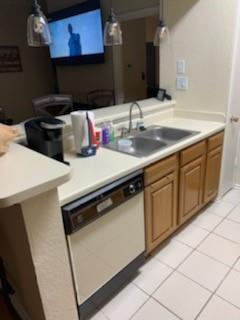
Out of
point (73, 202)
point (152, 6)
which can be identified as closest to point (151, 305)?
point (73, 202)

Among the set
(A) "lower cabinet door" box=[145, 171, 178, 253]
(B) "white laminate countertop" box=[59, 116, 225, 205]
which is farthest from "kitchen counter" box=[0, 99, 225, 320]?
(A) "lower cabinet door" box=[145, 171, 178, 253]

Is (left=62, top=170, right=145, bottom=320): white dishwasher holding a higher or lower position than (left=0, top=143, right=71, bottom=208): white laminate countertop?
lower

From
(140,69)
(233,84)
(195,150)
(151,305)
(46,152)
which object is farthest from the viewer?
(140,69)

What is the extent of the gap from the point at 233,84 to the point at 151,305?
1937 mm

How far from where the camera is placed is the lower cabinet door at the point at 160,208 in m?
1.67

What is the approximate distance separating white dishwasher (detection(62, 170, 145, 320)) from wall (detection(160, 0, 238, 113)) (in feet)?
4.35

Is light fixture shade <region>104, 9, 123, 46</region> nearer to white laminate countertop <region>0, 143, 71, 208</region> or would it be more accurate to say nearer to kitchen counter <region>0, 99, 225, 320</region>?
kitchen counter <region>0, 99, 225, 320</region>

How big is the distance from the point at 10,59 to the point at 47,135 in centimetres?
439

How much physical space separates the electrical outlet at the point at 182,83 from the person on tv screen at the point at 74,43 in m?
2.53

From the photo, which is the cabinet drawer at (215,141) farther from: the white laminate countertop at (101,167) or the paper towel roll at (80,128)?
the paper towel roll at (80,128)

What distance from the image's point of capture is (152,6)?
3.44 meters

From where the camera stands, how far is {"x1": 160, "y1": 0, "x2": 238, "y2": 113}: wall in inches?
82.4

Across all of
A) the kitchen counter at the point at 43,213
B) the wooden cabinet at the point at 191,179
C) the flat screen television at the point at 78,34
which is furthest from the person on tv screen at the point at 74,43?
the kitchen counter at the point at 43,213

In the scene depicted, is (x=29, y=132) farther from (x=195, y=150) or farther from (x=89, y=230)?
(x=195, y=150)
